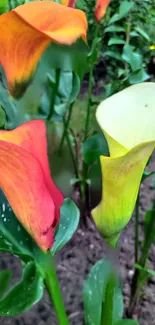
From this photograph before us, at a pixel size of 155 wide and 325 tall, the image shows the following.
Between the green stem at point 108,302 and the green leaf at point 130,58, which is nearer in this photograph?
the green stem at point 108,302

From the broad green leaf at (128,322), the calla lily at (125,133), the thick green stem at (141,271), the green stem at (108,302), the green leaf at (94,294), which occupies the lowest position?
the thick green stem at (141,271)

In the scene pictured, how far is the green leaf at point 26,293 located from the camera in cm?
57

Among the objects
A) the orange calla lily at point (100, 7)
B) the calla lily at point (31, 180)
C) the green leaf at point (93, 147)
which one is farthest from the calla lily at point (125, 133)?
the green leaf at point (93, 147)

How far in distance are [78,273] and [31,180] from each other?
0.71 meters

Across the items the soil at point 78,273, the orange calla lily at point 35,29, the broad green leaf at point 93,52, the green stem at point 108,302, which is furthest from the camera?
the soil at point 78,273

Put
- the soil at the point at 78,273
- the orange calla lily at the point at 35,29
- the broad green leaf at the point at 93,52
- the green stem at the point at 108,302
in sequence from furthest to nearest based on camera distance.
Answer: the soil at the point at 78,273 < the broad green leaf at the point at 93,52 < the green stem at the point at 108,302 < the orange calla lily at the point at 35,29

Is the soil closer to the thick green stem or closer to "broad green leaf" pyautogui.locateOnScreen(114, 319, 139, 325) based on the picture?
the thick green stem

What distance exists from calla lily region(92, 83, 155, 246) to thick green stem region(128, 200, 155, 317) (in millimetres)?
413

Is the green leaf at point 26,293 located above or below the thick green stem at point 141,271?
above

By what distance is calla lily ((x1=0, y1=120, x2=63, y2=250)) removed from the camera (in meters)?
0.42

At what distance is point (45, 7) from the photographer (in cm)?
42

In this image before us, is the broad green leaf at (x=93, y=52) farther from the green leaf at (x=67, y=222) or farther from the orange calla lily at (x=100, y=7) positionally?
the green leaf at (x=67, y=222)

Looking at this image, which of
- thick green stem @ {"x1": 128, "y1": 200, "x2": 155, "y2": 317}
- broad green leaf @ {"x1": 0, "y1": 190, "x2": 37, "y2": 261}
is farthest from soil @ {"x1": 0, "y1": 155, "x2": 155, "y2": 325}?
broad green leaf @ {"x1": 0, "y1": 190, "x2": 37, "y2": 261}

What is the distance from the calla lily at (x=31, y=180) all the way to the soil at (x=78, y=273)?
0.56m
